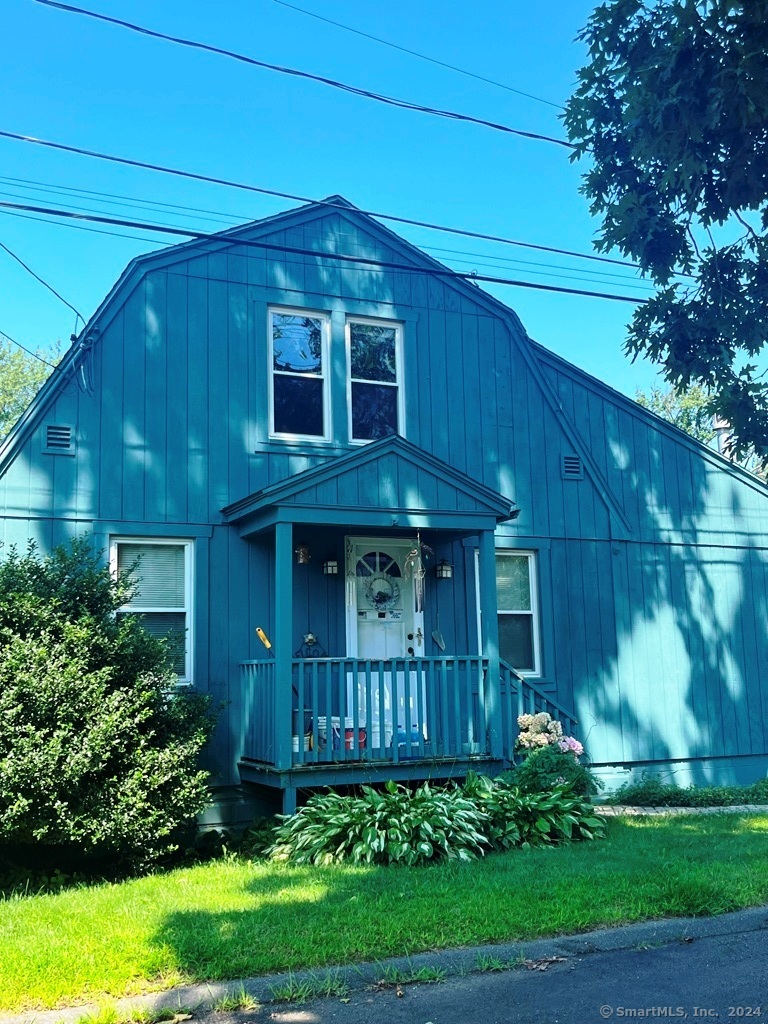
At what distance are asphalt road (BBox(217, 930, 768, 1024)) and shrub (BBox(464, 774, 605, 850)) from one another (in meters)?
2.90

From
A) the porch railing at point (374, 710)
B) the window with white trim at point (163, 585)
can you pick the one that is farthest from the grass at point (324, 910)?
the window with white trim at point (163, 585)

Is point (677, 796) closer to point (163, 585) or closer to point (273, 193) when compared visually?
point (163, 585)

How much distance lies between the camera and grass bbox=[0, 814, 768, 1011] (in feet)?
17.5

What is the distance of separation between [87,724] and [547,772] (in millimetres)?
4457

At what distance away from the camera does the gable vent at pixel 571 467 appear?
12.8m

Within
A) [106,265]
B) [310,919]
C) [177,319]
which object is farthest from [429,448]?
[106,265]

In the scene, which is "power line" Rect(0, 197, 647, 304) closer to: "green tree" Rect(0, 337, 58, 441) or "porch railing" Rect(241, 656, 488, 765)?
"porch railing" Rect(241, 656, 488, 765)

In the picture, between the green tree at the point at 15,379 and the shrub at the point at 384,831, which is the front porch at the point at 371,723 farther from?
the green tree at the point at 15,379

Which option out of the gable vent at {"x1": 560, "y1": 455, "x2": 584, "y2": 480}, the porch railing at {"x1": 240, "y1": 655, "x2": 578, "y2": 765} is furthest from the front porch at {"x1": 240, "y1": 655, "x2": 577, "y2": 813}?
the gable vent at {"x1": 560, "y1": 455, "x2": 584, "y2": 480}

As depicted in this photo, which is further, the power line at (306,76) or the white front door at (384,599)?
the white front door at (384,599)

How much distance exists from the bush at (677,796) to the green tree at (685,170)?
491 cm

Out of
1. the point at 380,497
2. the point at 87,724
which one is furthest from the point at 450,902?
the point at 380,497

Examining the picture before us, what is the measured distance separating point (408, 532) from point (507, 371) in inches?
109

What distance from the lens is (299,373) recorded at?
11727 millimetres
